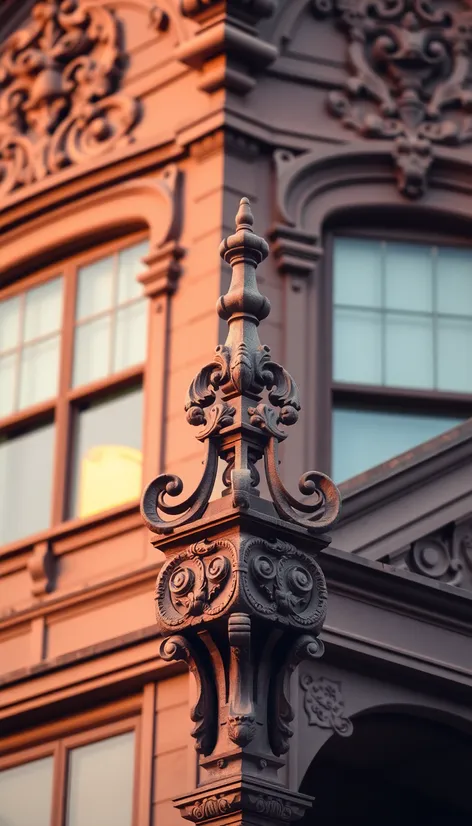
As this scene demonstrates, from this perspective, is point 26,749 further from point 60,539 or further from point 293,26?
point 293,26

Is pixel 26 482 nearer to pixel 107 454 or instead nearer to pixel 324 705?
pixel 107 454

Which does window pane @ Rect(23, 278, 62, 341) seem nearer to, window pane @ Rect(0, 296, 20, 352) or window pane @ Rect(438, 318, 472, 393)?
window pane @ Rect(0, 296, 20, 352)

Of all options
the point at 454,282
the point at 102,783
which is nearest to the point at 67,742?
the point at 102,783

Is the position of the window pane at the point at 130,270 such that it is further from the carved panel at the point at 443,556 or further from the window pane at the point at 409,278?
the carved panel at the point at 443,556

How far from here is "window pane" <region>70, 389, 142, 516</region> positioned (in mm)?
12766

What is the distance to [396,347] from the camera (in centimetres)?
1334

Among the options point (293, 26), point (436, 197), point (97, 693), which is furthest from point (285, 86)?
point (97, 693)

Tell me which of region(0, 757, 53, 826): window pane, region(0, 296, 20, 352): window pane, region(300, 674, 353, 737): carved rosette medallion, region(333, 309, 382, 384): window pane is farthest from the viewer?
region(0, 296, 20, 352): window pane

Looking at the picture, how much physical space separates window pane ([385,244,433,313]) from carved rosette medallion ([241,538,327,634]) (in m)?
5.13

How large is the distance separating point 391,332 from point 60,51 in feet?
11.5

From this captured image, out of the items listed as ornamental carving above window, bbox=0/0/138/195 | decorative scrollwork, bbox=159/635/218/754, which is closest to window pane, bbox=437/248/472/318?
ornamental carving above window, bbox=0/0/138/195

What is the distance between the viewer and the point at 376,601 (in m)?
11.0

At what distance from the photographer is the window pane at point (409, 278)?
13500mm

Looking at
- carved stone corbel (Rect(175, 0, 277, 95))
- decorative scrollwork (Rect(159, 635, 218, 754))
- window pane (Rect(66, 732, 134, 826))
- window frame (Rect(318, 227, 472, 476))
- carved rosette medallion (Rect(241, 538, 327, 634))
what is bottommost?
decorative scrollwork (Rect(159, 635, 218, 754))
